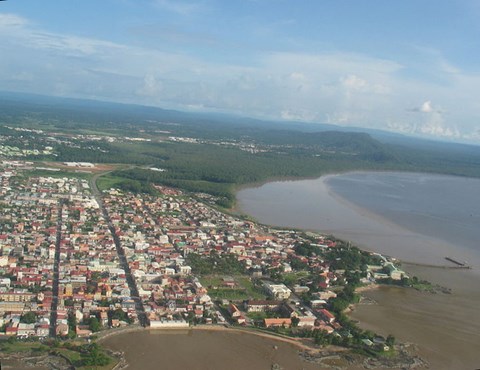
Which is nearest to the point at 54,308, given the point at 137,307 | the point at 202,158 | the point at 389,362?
the point at 137,307

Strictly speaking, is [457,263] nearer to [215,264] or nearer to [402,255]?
[402,255]

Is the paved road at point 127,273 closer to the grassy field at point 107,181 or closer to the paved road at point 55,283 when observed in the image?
the paved road at point 55,283

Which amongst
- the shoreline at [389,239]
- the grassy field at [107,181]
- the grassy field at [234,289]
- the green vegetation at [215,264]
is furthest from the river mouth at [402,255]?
the grassy field at [107,181]

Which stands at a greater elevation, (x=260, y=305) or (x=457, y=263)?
(x=457, y=263)

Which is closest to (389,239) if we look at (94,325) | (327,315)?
(327,315)

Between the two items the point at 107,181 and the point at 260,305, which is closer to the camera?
the point at 260,305

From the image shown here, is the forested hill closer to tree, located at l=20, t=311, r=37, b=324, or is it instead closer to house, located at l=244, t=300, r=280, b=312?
house, located at l=244, t=300, r=280, b=312

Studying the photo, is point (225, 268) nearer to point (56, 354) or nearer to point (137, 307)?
point (137, 307)

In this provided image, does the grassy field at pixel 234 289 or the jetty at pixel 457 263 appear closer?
the grassy field at pixel 234 289

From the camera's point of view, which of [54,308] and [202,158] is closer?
[54,308]
